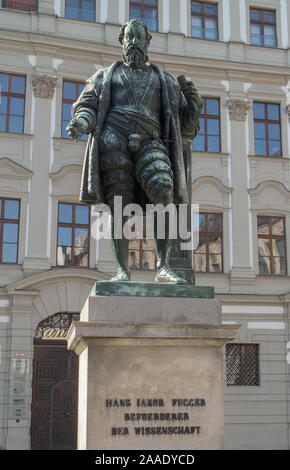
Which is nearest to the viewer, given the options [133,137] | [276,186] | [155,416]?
[155,416]

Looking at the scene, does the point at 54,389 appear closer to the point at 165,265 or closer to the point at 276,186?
the point at 276,186

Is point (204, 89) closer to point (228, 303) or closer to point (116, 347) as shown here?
point (228, 303)

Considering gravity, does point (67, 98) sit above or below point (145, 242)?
above

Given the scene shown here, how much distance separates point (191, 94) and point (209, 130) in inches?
534

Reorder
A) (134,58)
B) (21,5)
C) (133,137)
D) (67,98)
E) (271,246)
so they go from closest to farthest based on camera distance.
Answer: (133,137) → (134,58) → (67,98) → (21,5) → (271,246)

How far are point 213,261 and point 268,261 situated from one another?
1609 mm

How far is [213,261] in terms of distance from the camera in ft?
57.0

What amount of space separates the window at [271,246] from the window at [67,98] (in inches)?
220

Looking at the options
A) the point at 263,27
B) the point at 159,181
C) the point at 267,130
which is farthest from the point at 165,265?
the point at 263,27

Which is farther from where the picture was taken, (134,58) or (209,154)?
(209,154)

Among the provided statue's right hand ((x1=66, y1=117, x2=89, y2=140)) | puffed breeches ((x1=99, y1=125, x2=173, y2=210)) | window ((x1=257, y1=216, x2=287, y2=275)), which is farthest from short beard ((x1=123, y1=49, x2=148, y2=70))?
window ((x1=257, y1=216, x2=287, y2=275))

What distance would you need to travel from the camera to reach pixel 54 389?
51.3 feet

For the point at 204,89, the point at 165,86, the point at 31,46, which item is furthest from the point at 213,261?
the point at 165,86

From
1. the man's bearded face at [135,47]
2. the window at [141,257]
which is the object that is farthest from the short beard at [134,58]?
the window at [141,257]
